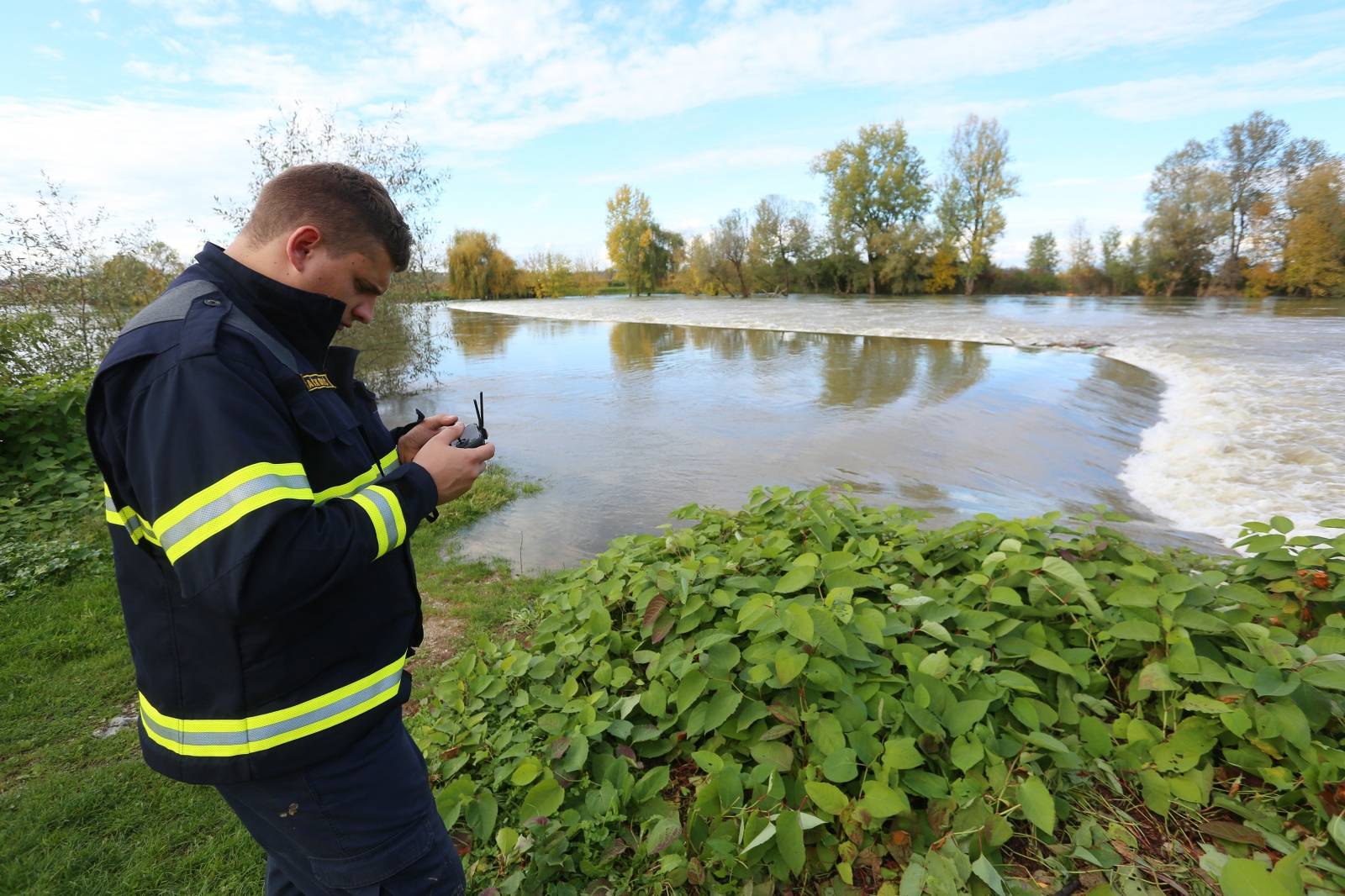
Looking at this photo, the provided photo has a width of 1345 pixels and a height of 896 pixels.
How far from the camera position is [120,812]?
116 inches

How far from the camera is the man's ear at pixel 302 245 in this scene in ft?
5.16

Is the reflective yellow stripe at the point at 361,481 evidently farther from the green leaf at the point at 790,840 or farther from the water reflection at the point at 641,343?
the water reflection at the point at 641,343

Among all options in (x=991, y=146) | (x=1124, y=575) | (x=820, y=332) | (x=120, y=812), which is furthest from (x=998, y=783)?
(x=991, y=146)

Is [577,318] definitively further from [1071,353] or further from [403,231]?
[403,231]

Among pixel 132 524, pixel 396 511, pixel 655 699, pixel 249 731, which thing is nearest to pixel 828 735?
pixel 655 699

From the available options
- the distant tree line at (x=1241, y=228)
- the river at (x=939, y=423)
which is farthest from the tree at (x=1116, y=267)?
the river at (x=939, y=423)

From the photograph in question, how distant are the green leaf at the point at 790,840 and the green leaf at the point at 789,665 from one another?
1.25ft

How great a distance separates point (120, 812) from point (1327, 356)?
813 inches

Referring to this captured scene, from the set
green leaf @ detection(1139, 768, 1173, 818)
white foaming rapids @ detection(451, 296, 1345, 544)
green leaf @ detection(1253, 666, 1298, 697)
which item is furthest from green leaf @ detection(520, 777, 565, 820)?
white foaming rapids @ detection(451, 296, 1345, 544)

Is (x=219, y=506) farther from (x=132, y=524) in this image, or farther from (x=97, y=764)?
(x=97, y=764)

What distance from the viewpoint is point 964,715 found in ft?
6.64

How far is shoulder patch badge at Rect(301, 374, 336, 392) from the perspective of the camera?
159 centimetres

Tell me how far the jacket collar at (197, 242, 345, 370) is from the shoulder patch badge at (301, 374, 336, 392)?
0.19ft

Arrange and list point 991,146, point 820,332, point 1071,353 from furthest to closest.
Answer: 1. point 991,146
2. point 820,332
3. point 1071,353
